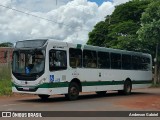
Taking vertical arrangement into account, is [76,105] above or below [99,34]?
below

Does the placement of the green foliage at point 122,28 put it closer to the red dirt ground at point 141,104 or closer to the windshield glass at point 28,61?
the red dirt ground at point 141,104

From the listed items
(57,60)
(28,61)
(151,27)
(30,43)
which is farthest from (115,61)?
(28,61)

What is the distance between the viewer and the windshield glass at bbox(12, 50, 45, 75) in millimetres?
20219

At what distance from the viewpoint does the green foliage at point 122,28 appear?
4491cm

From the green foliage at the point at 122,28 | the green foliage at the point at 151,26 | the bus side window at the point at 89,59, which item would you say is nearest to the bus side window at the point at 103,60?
the bus side window at the point at 89,59

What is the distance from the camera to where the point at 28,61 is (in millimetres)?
20516

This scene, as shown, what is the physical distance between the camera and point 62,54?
2120 cm

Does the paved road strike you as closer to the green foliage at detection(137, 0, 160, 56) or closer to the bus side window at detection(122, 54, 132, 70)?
the bus side window at detection(122, 54, 132, 70)

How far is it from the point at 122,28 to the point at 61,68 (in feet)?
94.0

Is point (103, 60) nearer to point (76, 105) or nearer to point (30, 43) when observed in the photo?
point (30, 43)

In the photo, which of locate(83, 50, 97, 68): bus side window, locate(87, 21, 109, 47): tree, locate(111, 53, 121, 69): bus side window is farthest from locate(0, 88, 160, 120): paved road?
locate(87, 21, 109, 47): tree

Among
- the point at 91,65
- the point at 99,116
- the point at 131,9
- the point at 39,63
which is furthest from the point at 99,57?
the point at 131,9

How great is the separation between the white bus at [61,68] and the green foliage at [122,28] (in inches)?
725

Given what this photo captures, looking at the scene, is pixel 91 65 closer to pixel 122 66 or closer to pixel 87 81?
pixel 87 81
